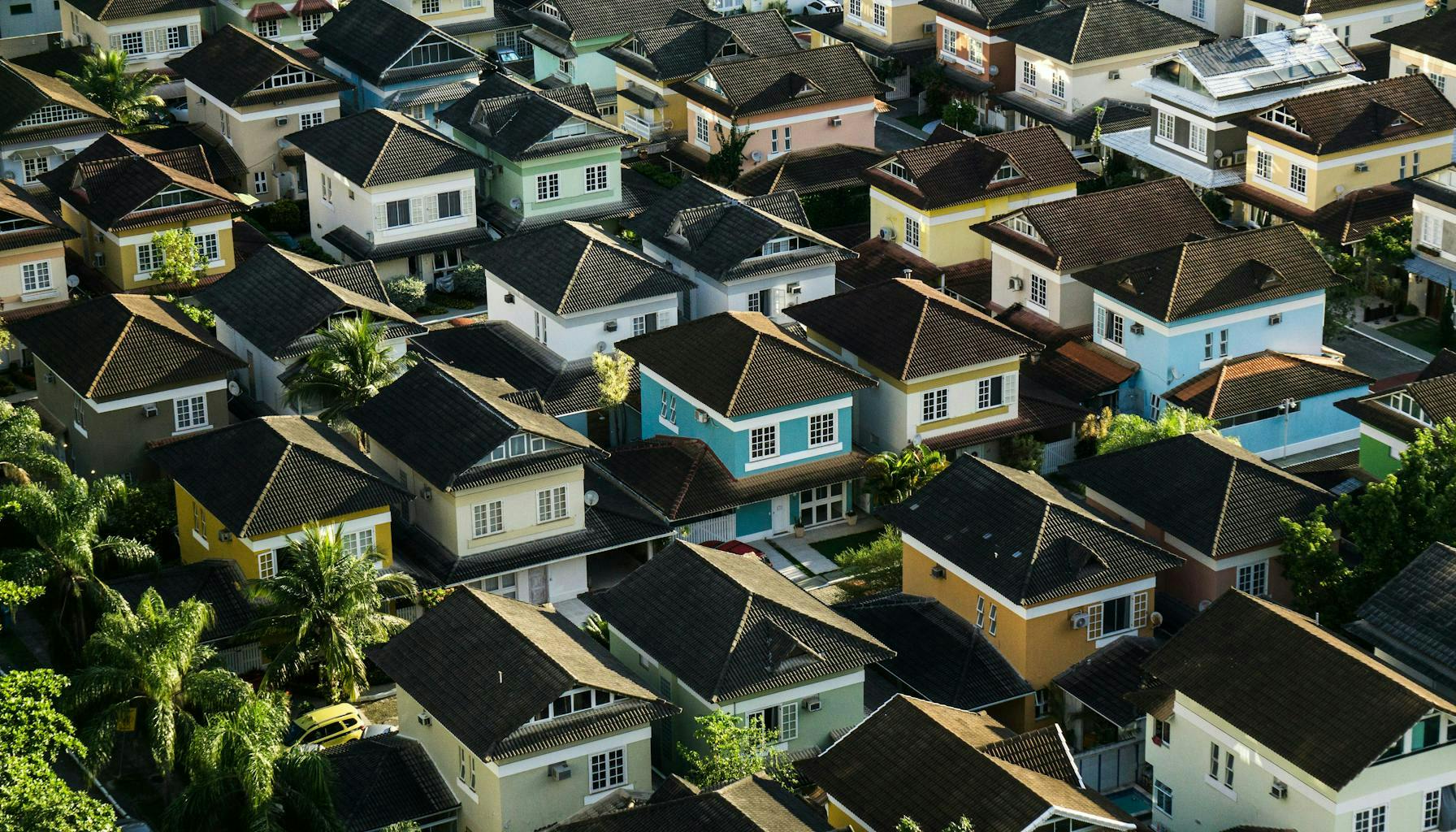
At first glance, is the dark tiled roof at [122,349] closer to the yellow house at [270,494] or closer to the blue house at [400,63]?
the yellow house at [270,494]

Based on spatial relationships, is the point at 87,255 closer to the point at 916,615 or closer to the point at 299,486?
the point at 299,486

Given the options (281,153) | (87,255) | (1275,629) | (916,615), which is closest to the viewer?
(1275,629)

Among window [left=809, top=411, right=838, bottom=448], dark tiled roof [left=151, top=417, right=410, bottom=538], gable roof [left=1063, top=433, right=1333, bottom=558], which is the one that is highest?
dark tiled roof [left=151, top=417, right=410, bottom=538]

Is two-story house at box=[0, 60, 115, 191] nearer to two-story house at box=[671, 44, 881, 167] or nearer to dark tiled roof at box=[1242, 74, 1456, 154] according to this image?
two-story house at box=[671, 44, 881, 167]

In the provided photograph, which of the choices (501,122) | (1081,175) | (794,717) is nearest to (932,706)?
(794,717)

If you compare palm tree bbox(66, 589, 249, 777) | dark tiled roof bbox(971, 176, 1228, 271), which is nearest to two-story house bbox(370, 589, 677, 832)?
palm tree bbox(66, 589, 249, 777)

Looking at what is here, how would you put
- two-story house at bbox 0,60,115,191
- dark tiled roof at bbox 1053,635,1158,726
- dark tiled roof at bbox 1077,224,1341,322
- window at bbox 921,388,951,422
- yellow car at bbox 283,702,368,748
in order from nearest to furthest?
yellow car at bbox 283,702,368,748, dark tiled roof at bbox 1053,635,1158,726, window at bbox 921,388,951,422, dark tiled roof at bbox 1077,224,1341,322, two-story house at bbox 0,60,115,191

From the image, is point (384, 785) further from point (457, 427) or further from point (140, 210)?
point (140, 210)
